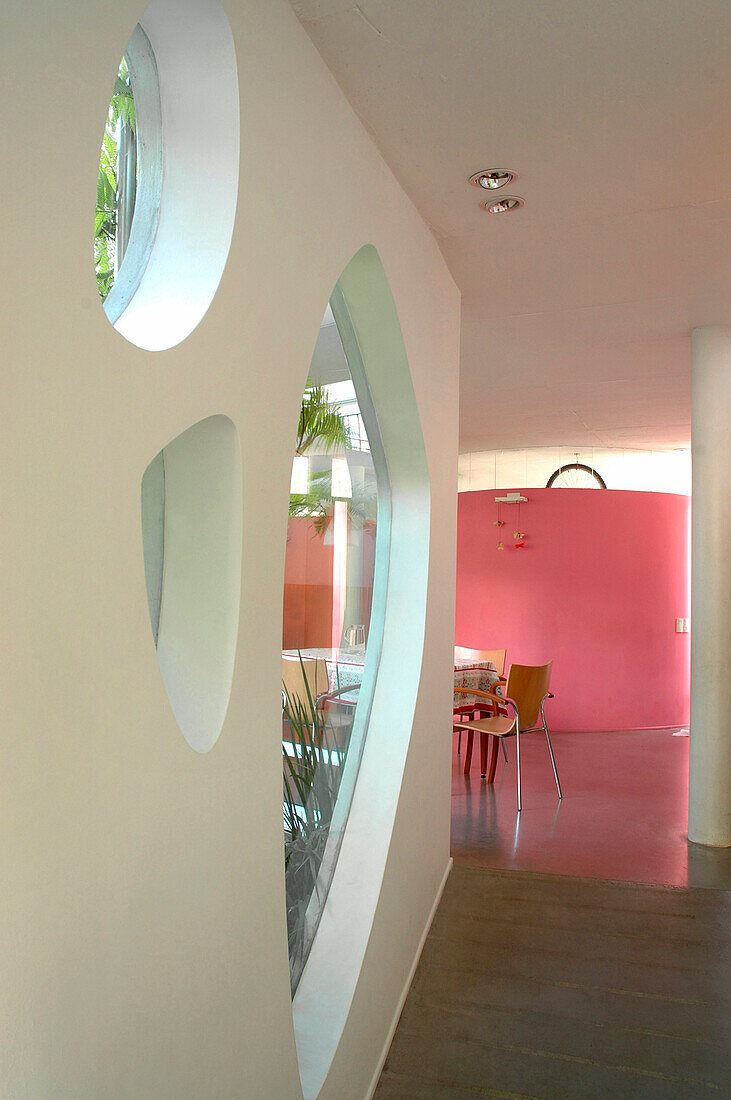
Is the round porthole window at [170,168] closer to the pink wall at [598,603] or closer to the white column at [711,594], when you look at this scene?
the white column at [711,594]

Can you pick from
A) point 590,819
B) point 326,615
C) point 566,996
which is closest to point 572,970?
point 566,996

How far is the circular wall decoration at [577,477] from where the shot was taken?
8953 millimetres

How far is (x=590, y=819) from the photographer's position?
4777 millimetres

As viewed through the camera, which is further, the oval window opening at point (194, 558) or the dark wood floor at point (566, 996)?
the dark wood floor at point (566, 996)

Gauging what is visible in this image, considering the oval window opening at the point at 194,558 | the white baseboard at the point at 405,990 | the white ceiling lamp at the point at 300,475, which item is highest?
the white ceiling lamp at the point at 300,475

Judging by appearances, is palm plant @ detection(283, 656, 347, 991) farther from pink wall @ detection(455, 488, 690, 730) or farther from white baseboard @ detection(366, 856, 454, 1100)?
pink wall @ detection(455, 488, 690, 730)

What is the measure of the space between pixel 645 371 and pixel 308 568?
380cm

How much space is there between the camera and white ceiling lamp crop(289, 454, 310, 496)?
231cm

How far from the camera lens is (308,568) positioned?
2.39 metres

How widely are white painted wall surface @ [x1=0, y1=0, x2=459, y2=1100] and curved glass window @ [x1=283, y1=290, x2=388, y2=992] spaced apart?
46 cm

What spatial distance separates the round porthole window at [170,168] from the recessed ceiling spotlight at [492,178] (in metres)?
1.40

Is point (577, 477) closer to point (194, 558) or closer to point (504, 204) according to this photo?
point (504, 204)

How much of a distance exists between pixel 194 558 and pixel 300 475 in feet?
2.56

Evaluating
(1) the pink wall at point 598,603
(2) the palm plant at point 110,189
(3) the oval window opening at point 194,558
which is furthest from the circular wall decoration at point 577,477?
(2) the palm plant at point 110,189
